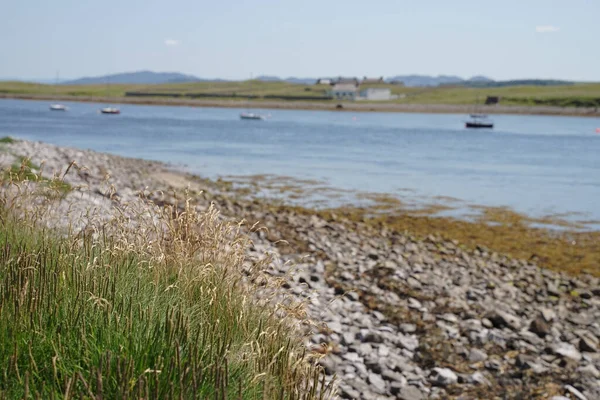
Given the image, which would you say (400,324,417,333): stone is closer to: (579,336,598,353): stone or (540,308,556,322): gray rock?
(579,336,598,353): stone

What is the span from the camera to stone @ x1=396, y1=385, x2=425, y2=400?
8727mm

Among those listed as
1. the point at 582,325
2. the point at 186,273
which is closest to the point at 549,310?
the point at 582,325

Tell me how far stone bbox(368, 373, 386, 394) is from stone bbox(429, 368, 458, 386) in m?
0.98

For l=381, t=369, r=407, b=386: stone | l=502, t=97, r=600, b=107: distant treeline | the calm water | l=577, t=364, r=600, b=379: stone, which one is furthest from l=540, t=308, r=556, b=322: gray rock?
l=502, t=97, r=600, b=107: distant treeline

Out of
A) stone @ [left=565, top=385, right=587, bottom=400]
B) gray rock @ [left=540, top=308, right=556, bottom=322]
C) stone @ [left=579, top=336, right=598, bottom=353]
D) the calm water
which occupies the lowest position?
the calm water

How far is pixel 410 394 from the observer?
8812 millimetres

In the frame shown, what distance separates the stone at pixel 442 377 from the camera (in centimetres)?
952

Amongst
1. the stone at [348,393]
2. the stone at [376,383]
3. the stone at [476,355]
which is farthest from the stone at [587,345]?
the stone at [348,393]

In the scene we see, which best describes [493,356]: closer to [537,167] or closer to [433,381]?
[433,381]

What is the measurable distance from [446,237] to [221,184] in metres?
14.3

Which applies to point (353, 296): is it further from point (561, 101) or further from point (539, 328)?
point (561, 101)

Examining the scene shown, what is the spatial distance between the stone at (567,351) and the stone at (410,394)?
3.43m

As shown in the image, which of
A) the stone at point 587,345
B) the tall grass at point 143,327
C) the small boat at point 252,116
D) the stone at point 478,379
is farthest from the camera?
the small boat at point 252,116

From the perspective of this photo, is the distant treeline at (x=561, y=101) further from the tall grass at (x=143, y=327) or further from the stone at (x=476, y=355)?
the tall grass at (x=143, y=327)
